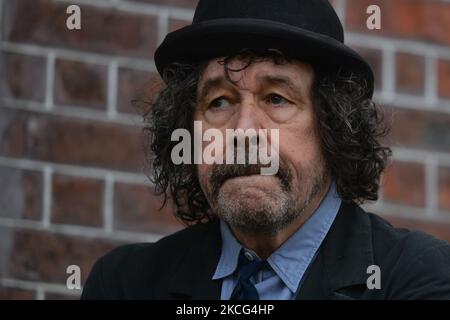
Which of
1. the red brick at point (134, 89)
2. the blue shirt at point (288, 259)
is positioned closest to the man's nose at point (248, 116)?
the blue shirt at point (288, 259)

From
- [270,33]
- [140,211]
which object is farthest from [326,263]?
[140,211]

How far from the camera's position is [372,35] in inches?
168

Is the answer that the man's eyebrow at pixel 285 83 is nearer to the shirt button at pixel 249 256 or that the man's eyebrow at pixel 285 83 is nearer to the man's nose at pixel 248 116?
the man's nose at pixel 248 116

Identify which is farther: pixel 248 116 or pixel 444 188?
pixel 444 188

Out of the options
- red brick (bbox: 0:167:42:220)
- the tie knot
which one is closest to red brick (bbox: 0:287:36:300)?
red brick (bbox: 0:167:42:220)

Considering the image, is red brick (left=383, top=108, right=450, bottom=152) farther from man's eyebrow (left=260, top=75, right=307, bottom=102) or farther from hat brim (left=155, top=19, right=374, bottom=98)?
man's eyebrow (left=260, top=75, right=307, bottom=102)

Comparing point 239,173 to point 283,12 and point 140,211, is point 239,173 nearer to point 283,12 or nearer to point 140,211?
point 283,12

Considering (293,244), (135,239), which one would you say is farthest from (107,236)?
(293,244)

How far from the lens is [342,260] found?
3422 millimetres

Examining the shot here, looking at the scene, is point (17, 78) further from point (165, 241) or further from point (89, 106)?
point (165, 241)

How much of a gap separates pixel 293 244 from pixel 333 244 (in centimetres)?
8

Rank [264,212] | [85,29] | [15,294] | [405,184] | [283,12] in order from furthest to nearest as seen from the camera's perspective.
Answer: [405,184], [85,29], [15,294], [283,12], [264,212]

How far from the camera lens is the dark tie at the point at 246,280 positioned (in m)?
3.43

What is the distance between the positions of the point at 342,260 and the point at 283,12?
0.54 meters
